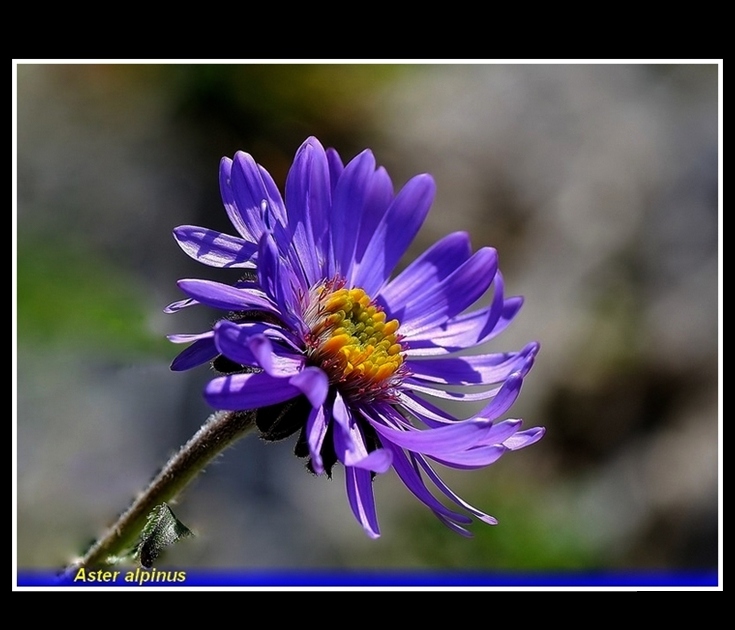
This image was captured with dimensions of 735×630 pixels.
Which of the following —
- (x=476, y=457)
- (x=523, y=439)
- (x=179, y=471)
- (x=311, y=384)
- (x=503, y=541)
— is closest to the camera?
(x=311, y=384)

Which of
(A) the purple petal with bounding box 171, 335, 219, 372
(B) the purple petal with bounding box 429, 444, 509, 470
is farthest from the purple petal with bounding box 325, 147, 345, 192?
(B) the purple petal with bounding box 429, 444, 509, 470

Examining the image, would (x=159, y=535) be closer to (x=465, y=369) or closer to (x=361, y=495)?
(x=361, y=495)

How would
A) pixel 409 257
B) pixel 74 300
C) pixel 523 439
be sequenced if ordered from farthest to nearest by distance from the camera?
pixel 409 257 < pixel 74 300 < pixel 523 439

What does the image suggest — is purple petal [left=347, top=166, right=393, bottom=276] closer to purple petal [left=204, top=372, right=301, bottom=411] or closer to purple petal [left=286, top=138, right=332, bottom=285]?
purple petal [left=286, top=138, right=332, bottom=285]

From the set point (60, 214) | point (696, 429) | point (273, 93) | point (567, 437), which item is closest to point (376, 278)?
point (60, 214)

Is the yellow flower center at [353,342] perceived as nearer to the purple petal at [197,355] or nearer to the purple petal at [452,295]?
the purple petal at [452,295]

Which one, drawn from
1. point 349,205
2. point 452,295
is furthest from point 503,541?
point 349,205

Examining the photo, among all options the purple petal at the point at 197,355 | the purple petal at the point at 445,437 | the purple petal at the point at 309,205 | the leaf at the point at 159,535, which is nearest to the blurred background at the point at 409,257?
the leaf at the point at 159,535
